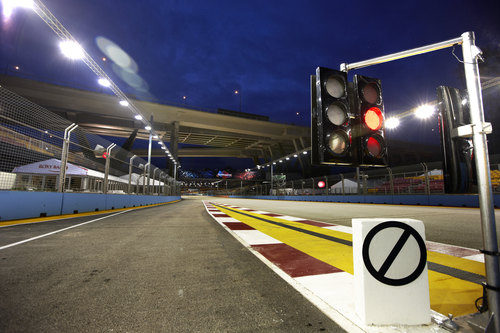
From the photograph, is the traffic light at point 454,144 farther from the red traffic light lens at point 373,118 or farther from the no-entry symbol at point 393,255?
the red traffic light lens at point 373,118

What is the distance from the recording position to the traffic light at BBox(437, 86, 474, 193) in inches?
50.8

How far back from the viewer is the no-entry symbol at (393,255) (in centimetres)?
113

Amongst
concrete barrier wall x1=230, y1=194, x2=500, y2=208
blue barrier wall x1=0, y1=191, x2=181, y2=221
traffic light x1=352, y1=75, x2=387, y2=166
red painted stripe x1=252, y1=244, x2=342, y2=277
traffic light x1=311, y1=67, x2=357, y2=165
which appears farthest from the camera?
concrete barrier wall x1=230, y1=194, x2=500, y2=208

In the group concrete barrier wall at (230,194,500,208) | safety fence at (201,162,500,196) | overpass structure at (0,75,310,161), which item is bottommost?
concrete barrier wall at (230,194,500,208)

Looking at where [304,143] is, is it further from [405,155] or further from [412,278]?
[412,278]

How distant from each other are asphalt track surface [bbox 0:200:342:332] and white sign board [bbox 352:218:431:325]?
0.25 metres

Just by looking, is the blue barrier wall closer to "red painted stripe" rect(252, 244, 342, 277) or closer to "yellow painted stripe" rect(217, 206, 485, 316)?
"red painted stripe" rect(252, 244, 342, 277)

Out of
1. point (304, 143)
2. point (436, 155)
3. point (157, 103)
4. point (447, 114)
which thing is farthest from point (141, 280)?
point (436, 155)

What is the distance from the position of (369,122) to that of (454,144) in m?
0.65

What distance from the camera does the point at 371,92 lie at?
6.37 feet

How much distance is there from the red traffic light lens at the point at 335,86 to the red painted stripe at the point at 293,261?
5.00 feet

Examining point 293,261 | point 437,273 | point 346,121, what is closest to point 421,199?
point 437,273

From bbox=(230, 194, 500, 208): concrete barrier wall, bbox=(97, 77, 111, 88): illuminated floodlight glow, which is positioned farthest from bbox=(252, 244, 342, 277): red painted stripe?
bbox=(230, 194, 500, 208): concrete barrier wall

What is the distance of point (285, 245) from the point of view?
3020 millimetres
